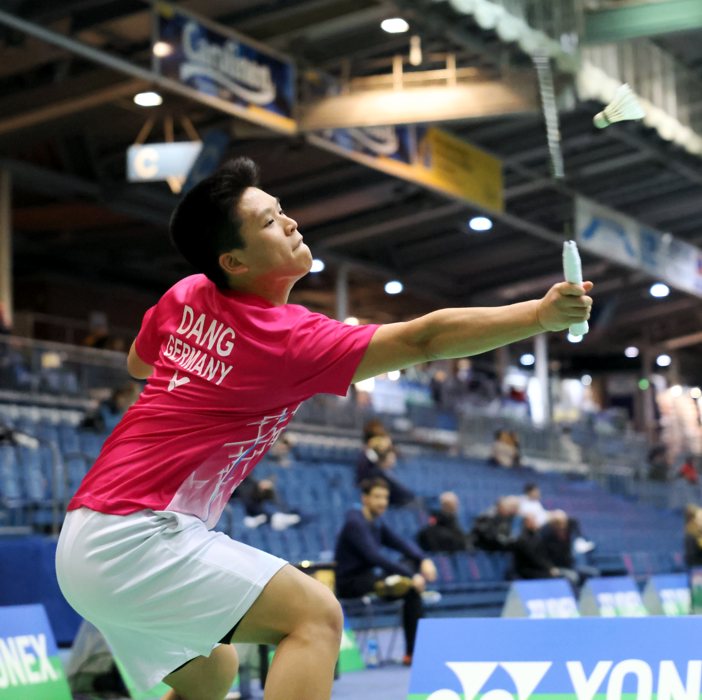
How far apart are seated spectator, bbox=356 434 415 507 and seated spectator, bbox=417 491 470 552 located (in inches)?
58.7

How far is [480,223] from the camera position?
76.9 feet

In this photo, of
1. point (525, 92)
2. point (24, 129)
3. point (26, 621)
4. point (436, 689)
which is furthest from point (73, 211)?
point (436, 689)

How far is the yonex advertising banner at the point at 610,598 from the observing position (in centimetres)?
1002

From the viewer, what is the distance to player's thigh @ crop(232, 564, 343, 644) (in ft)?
9.75

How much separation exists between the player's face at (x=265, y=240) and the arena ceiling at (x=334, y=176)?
27.7 feet

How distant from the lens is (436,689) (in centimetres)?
402

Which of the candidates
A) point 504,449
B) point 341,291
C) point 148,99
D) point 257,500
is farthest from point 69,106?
point 341,291

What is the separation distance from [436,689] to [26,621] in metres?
2.55

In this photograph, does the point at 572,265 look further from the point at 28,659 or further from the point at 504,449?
the point at 504,449

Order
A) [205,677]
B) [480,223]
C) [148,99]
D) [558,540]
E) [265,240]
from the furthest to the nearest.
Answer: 1. [480,223]
2. [148,99]
3. [558,540]
4. [205,677]
5. [265,240]

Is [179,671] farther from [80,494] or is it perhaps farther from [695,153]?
[695,153]

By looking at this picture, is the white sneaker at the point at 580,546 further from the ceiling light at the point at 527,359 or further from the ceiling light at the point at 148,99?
the ceiling light at the point at 527,359

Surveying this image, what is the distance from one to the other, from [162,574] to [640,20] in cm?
1257

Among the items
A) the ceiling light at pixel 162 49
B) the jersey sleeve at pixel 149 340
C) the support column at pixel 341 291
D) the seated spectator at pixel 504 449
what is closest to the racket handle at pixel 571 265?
the jersey sleeve at pixel 149 340
